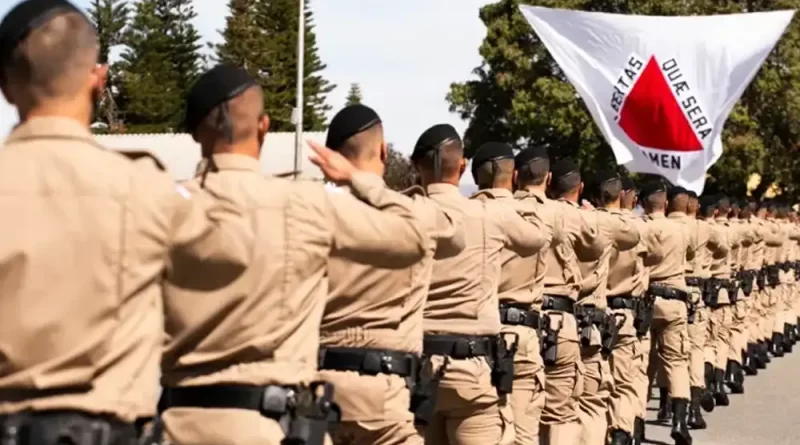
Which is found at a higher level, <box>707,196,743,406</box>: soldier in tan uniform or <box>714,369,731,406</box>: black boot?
<box>707,196,743,406</box>: soldier in tan uniform

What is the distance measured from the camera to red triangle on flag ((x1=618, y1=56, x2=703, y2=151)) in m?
12.5

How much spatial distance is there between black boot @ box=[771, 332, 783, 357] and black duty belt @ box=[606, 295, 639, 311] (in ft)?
31.5

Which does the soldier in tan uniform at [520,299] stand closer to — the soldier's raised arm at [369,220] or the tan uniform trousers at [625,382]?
the tan uniform trousers at [625,382]

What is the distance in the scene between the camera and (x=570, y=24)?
13297 mm

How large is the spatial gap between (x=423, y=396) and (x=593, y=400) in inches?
164

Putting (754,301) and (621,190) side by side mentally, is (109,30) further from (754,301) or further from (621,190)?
(621,190)

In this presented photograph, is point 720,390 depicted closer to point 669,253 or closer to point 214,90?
point 669,253

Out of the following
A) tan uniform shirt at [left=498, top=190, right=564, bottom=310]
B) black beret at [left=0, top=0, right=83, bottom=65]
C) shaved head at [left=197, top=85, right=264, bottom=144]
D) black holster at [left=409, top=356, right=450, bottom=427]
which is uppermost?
black beret at [left=0, top=0, right=83, bottom=65]

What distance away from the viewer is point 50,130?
3188 millimetres

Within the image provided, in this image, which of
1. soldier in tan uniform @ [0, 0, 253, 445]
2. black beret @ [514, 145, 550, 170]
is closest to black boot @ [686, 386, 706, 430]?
black beret @ [514, 145, 550, 170]

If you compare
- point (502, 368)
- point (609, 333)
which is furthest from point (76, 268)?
point (609, 333)

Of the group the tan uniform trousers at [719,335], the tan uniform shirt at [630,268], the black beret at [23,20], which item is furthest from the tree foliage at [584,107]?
the black beret at [23,20]

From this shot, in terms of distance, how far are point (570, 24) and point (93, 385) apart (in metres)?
10.6

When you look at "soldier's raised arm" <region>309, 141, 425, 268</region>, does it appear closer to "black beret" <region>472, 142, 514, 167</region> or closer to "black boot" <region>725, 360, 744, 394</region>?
"black beret" <region>472, 142, 514, 167</region>
